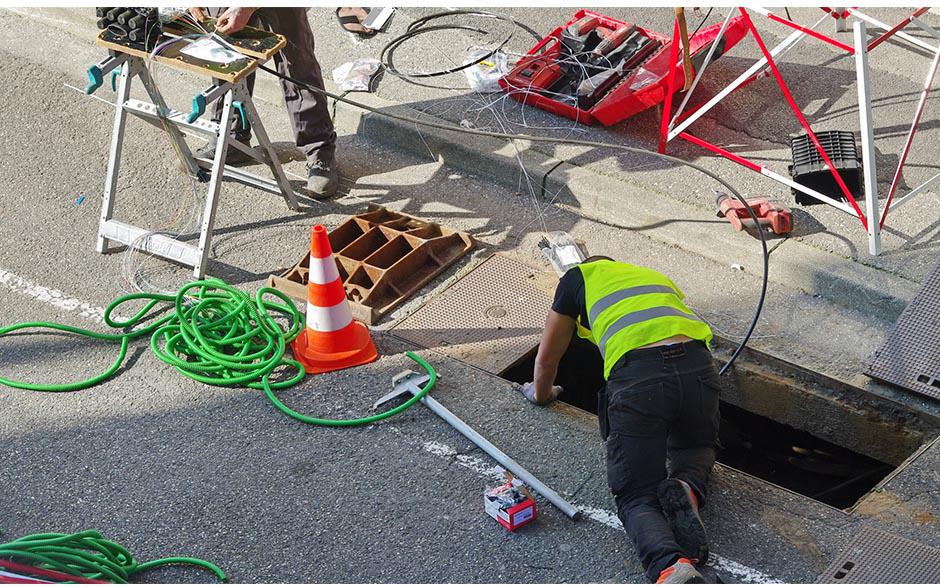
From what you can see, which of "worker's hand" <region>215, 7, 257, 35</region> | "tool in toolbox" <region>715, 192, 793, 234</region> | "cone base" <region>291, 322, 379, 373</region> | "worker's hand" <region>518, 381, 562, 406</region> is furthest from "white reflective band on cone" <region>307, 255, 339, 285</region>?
"tool in toolbox" <region>715, 192, 793, 234</region>

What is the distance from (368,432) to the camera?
197 inches

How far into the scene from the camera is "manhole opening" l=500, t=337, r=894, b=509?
5.41 metres

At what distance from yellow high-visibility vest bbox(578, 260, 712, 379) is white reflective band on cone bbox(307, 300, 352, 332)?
131cm

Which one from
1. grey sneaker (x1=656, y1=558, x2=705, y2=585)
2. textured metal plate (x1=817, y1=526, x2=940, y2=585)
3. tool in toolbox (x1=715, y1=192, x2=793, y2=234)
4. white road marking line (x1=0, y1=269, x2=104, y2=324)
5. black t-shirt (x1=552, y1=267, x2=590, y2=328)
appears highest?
black t-shirt (x1=552, y1=267, x2=590, y2=328)

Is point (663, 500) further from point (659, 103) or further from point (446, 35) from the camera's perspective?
point (446, 35)

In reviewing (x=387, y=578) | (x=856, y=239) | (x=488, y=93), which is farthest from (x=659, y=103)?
(x=387, y=578)

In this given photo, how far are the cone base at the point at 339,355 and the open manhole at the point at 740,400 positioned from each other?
0.77ft

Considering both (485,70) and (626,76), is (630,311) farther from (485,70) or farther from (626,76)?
(485,70)

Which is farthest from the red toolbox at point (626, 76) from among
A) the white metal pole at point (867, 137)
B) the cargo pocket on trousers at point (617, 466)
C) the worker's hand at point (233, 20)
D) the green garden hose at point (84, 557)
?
the green garden hose at point (84, 557)

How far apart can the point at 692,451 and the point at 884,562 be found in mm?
840

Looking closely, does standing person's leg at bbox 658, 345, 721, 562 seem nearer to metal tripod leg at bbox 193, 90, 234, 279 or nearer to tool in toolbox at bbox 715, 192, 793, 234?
tool in toolbox at bbox 715, 192, 793, 234

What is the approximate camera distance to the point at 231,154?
23.0 feet

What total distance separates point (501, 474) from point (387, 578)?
28.8 inches

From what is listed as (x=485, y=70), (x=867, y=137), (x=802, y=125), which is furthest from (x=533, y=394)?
(x=485, y=70)
